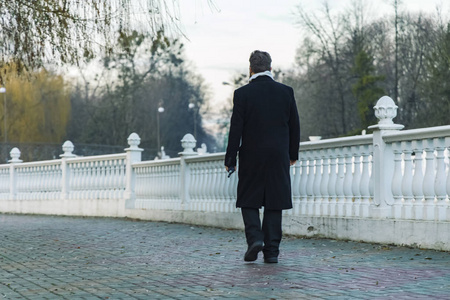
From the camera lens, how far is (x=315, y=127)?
63.9 metres

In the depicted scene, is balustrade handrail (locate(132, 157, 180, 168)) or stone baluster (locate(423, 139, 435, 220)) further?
balustrade handrail (locate(132, 157, 180, 168))

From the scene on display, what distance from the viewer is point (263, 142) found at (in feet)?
27.2

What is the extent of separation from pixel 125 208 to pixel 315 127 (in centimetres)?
4693

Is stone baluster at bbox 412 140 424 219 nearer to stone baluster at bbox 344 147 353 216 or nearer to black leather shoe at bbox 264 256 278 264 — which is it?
stone baluster at bbox 344 147 353 216

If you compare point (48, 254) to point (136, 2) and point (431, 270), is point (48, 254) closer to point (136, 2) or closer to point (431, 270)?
point (136, 2)

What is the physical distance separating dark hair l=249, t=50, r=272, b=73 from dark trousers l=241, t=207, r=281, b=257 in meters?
1.48

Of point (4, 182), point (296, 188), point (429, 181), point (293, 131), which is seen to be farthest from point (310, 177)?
point (4, 182)

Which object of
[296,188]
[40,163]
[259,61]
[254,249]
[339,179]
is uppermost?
[259,61]

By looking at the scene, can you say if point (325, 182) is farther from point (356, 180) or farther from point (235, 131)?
point (235, 131)

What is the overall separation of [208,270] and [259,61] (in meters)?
2.28

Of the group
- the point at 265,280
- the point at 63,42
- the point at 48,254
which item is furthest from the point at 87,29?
the point at 265,280

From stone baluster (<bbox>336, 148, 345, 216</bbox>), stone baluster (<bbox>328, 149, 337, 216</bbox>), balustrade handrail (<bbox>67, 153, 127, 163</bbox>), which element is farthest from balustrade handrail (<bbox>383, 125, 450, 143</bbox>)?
balustrade handrail (<bbox>67, 153, 127, 163</bbox>)

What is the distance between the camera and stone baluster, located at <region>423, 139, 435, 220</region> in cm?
920

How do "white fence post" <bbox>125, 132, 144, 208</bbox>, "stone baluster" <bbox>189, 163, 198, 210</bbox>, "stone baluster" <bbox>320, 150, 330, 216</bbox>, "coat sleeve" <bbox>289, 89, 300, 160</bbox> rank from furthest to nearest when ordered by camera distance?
"white fence post" <bbox>125, 132, 144, 208</bbox>, "stone baluster" <bbox>189, 163, 198, 210</bbox>, "stone baluster" <bbox>320, 150, 330, 216</bbox>, "coat sleeve" <bbox>289, 89, 300, 160</bbox>
